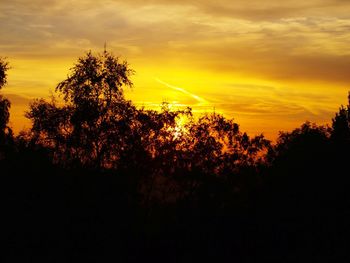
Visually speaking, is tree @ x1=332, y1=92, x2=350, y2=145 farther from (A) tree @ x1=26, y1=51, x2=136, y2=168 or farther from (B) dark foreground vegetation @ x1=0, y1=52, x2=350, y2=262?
(A) tree @ x1=26, y1=51, x2=136, y2=168

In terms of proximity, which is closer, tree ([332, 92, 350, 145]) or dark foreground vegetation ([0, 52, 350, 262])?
dark foreground vegetation ([0, 52, 350, 262])

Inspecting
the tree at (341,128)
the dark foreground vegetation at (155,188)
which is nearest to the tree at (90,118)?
the dark foreground vegetation at (155,188)

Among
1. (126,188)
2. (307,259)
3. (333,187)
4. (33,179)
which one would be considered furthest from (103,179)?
(333,187)

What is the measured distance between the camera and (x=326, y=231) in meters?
50.0

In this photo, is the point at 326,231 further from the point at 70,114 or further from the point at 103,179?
the point at 70,114

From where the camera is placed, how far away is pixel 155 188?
186ft

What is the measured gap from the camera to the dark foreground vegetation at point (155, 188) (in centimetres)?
3712

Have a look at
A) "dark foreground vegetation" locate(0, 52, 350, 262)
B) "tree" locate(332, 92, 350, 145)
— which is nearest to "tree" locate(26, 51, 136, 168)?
"dark foreground vegetation" locate(0, 52, 350, 262)

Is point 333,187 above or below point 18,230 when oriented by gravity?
above

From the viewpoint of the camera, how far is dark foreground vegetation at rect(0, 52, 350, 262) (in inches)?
1462

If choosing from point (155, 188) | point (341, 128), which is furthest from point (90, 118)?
point (341, 128)

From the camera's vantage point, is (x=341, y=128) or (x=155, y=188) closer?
(x=155, y=188)

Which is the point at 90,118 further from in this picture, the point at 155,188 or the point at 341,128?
the point at 341,128

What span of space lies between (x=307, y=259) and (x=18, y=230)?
77.0 ft
